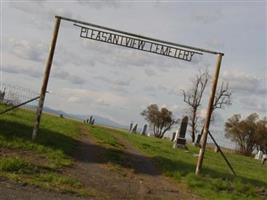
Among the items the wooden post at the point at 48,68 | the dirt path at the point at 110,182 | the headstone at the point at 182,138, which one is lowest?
the dirt path at the point at 110,182

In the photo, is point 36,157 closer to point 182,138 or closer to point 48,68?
point 48,68

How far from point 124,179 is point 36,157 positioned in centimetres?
268

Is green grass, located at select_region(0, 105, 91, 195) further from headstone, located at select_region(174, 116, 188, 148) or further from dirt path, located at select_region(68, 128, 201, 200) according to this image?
headstone, located at select_region(174, 116, 188, 148)

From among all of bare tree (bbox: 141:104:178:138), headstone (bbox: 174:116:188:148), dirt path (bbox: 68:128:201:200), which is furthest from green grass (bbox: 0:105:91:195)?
bare tree (bbox: 141:104:178:138)

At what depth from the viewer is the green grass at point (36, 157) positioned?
1251 cm

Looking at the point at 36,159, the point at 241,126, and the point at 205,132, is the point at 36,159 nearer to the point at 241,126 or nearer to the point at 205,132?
the point at 205,132

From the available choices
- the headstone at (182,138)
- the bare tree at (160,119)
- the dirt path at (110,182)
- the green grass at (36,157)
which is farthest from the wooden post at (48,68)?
the bare tree at (160,119)

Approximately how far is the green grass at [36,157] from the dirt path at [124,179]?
49 centimetres

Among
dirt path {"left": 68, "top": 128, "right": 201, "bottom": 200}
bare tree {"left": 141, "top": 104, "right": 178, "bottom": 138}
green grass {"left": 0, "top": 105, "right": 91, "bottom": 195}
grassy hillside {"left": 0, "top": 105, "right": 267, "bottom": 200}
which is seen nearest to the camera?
green grass {"left": 0, "top": 105, "right": 91, "bottom": 195}

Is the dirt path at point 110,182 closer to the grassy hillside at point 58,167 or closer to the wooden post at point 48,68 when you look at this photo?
the grassy hillside at point 58,167

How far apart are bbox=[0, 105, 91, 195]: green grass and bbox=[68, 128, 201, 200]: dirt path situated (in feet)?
1.59

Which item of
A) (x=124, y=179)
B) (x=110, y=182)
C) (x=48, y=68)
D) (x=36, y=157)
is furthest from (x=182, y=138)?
(x=110, y=182)

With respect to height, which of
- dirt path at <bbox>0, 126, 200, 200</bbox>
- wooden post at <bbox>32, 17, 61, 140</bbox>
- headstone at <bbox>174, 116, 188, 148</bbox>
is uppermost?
wooden post at <bbox>32, 17, 61, 140</bbox>

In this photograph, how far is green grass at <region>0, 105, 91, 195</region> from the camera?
41.0ft
